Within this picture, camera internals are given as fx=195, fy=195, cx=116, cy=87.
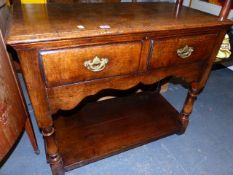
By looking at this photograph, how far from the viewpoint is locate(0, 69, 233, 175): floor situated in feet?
3.51

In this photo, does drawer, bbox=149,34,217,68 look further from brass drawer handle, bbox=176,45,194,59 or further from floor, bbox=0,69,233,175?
floor, bbox=0,69,233,175

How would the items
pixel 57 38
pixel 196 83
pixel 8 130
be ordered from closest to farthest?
pixel 57 38
pixel 8 130
pixel 196 83

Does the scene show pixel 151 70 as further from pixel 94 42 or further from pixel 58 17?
pixel 58 17

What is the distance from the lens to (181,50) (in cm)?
85

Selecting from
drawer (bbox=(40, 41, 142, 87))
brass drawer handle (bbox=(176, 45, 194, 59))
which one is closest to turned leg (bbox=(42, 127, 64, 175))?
drawer (bbox=(40, 41, 142, 87))

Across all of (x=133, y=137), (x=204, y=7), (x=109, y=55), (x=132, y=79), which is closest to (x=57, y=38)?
(x=109, y=55)

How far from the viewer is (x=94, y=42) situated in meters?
0.65

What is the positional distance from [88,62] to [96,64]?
0.11 feet

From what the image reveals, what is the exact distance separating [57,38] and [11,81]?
28 cm

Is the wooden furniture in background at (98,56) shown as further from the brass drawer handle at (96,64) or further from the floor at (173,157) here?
the floor at (173,157)

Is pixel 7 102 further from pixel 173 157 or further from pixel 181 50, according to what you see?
pixel 173 157

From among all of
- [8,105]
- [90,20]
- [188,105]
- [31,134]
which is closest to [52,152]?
[31,134]

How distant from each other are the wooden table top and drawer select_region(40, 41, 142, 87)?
59 mm

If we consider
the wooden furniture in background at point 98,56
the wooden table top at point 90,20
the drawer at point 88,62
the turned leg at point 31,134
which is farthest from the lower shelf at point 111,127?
the wooden table top at point 90,20
